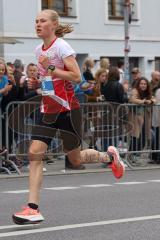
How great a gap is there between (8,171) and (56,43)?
6.37 m

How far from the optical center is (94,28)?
32.2 meters

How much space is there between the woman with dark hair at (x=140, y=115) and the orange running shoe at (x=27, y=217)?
815cm

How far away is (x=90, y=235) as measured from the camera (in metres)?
7.69

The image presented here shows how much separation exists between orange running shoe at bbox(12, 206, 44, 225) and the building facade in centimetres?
1987

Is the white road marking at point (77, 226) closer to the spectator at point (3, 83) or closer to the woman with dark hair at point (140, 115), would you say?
the spectator at point (3, 83)

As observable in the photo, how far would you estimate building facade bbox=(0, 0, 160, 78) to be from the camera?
28.8 metres

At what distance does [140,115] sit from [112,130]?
31.7 inches

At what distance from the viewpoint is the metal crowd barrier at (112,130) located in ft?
47.5

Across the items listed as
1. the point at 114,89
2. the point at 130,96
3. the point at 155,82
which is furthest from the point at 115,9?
the point at 114,89

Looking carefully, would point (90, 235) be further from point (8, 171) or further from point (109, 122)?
Answer: point (109, 122)

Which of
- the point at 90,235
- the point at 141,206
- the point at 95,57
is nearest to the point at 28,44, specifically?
the point at 95,57

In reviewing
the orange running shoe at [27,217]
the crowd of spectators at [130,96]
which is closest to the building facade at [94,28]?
the crowd of spectators at [130,96]

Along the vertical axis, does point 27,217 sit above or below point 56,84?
below

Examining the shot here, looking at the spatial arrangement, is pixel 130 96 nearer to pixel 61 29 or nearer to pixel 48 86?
pixel 61 29
